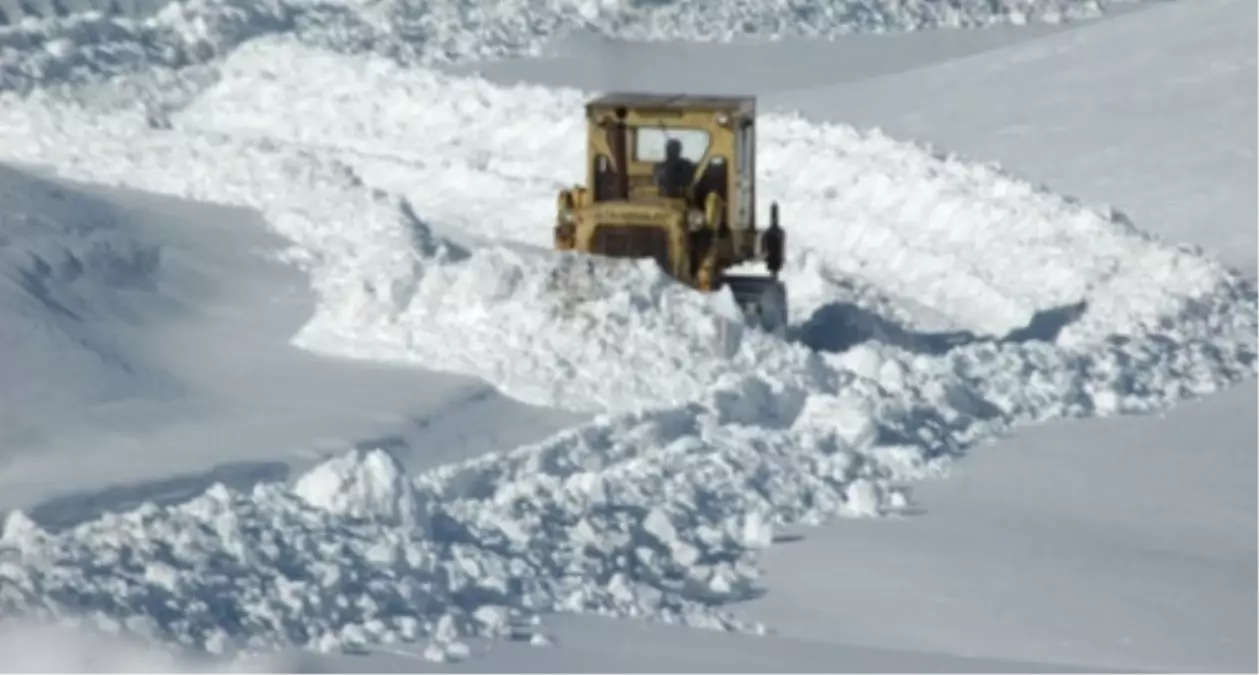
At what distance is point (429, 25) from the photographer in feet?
108

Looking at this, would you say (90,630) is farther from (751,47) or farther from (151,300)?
(751,47)

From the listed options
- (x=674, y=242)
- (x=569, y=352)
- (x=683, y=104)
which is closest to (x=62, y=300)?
(x=569, y=352)

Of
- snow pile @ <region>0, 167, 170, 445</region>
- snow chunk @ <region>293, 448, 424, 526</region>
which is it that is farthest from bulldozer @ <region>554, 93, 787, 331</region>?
snow chunk @ <region>293, 448, 424, 526</region>

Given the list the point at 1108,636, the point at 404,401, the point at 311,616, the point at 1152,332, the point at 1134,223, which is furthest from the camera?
the point at 1134,223

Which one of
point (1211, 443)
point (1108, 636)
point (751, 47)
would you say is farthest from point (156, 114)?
point (1108, 636)

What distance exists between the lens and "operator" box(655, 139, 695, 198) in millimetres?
15820

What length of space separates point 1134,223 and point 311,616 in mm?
13791

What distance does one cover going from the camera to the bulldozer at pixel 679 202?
15.4 meters

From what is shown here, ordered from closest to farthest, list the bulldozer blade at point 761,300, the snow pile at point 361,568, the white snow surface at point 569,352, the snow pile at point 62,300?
the snow pile at point 361,568, the white snow surface at point 569,352, the snow pile at point 62,300, the bulldozer blade at point 761,300

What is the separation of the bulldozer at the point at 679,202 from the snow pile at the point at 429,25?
1412 cm

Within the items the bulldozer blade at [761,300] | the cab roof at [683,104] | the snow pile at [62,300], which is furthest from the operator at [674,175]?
the snow pile at [62,300]

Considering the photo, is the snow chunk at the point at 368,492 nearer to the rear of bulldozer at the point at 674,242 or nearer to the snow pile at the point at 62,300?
the snow pile at the point at 62,300

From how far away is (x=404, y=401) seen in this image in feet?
45.2

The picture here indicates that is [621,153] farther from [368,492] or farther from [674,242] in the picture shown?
[368,492]
